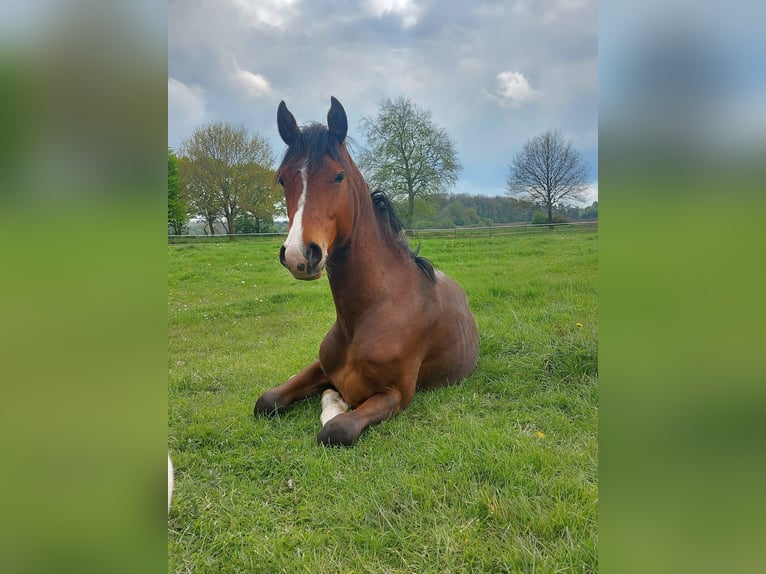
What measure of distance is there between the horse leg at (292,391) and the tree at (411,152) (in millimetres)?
1274

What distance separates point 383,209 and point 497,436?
1.28 m

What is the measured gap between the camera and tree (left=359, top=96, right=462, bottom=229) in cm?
300

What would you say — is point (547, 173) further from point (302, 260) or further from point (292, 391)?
point (292, 391)

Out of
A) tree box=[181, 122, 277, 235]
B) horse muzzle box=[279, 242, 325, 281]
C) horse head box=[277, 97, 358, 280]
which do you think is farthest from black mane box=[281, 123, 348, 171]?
tree box=[181, 122, 277, 235]

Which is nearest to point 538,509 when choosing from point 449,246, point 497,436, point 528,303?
point 497,436

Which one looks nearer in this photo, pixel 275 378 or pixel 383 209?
pixel 383 209

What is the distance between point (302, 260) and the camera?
1479 millimetres

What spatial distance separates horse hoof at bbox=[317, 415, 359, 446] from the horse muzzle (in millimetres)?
634
